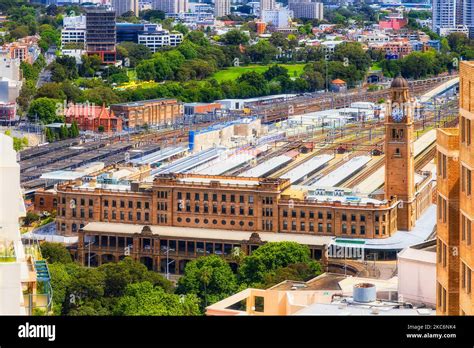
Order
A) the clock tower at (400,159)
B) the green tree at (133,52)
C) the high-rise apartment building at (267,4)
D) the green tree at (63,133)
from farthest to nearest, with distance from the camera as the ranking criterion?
the high-rise apartment building at (267,4), the green tree at (133,52), the green tree at (63,133), the clock tower at (400,159)

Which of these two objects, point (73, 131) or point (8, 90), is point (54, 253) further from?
point (8, 90)

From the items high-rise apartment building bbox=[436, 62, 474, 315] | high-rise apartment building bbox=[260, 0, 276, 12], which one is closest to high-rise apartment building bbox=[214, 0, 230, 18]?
high-rise apartment building bbox=[260, 0, 276, 12]

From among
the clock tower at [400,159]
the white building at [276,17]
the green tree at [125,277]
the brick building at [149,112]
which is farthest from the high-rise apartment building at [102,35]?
the green tree at [125,277]

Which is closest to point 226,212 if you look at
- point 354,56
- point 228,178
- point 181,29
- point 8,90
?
point 228,178

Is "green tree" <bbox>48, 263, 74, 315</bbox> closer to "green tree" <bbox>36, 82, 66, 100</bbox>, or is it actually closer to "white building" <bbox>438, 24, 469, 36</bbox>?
"green tree" <bbox>36, 82, 66, 100</bbox>

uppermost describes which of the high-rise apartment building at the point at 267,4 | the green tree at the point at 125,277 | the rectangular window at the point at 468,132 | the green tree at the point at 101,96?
the rectangular window at the point at 468,132

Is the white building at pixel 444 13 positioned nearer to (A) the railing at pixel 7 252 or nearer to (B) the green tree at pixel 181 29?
(B) the green tree at pixel 181 29

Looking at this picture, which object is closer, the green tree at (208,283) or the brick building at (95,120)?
the green tree at (208,283)
